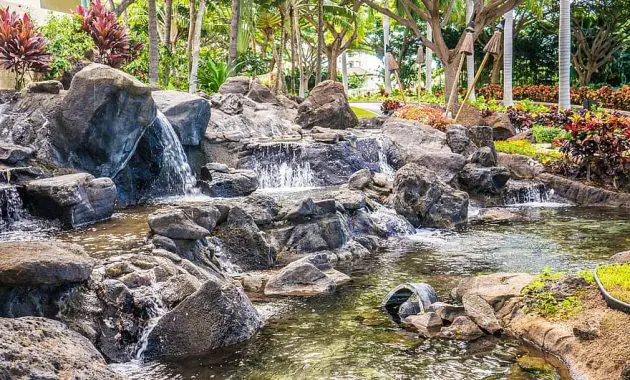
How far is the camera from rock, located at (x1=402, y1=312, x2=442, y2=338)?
7.79m

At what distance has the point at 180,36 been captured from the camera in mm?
47031

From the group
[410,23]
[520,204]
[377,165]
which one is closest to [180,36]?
[410,23]

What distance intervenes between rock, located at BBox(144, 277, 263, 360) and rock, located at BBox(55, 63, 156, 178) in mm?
7707

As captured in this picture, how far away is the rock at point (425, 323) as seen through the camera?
7.79m

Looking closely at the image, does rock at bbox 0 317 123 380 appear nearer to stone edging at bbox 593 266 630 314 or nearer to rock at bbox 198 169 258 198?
stone edging at bbox 593 266 630 314

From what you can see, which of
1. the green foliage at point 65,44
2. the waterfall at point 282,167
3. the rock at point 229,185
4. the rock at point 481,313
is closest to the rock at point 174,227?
the rock at point 481,313

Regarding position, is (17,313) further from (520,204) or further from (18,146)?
(520,204)

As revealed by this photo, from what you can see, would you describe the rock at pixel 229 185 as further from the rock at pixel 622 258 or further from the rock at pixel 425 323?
the rock at pixel 622 258

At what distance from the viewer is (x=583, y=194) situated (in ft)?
59.2

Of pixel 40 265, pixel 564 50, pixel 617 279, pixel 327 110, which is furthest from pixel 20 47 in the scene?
pixel 564 50

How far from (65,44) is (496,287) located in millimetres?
15442

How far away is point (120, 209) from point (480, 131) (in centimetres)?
1162

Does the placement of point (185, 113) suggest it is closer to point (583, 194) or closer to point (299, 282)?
point (299, 282)

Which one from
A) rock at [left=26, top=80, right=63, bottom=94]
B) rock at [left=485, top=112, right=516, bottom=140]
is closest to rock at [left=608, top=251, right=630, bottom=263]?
rock at [left=26, top=80, right=63, bottom=94]
